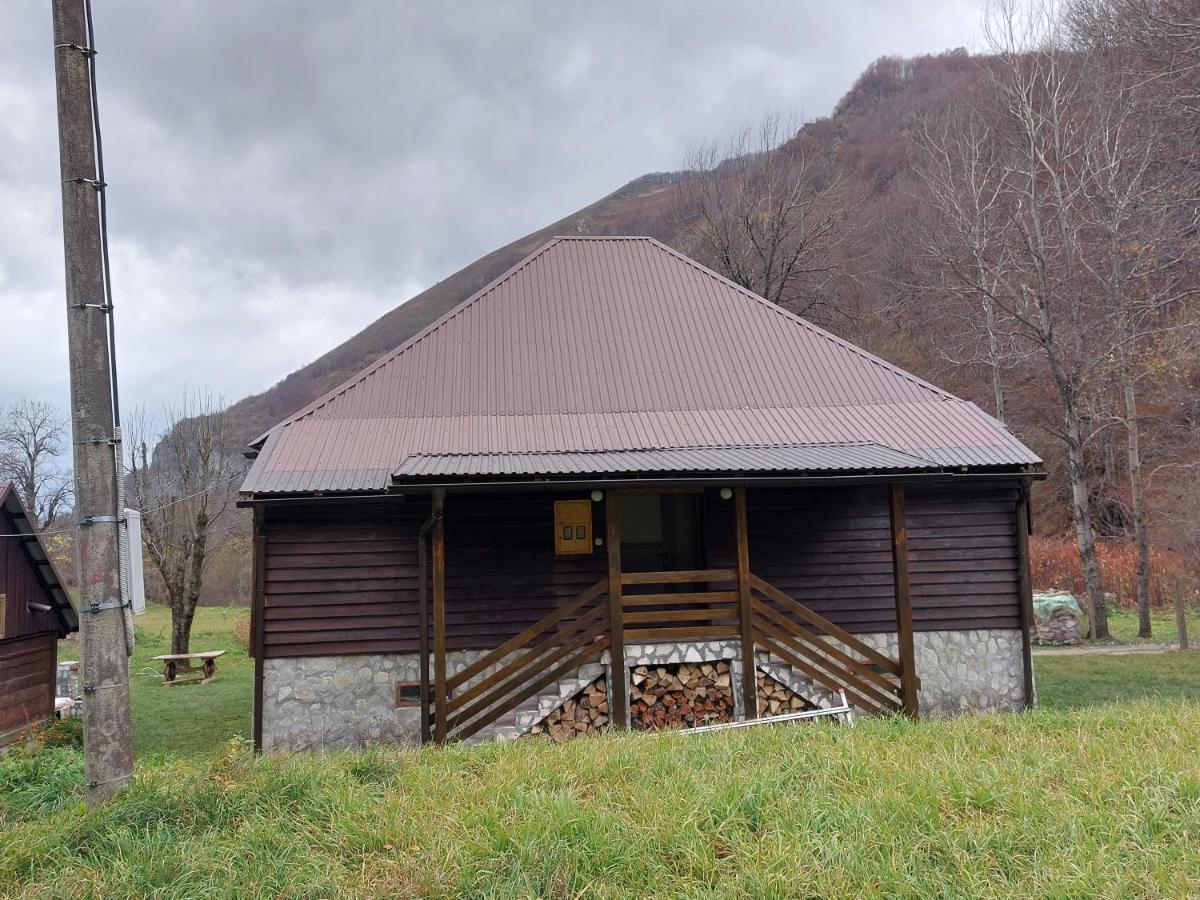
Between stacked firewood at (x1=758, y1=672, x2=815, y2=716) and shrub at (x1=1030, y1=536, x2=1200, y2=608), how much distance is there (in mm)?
15608

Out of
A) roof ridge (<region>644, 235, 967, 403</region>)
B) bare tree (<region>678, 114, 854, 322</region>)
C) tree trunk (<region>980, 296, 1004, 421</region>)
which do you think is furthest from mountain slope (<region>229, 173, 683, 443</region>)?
roof ridge (<region>644, 235, 967, 403</region>)

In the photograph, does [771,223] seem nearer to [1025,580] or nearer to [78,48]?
[1025,580]

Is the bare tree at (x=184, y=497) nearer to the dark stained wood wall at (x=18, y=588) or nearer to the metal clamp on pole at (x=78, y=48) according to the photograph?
the dark stained wood wall at (x=18, y=588)

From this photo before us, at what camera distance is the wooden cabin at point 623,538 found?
966cm

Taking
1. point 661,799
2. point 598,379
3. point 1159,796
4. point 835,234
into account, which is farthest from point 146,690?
point 835,234

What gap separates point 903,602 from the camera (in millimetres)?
9734

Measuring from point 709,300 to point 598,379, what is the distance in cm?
268

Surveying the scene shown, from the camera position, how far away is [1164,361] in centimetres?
1970

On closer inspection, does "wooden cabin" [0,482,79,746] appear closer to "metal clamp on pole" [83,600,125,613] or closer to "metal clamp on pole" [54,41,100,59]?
"metal clamp on pole" [83,600,125,613]

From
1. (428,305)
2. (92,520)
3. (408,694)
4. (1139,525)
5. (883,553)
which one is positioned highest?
(428,305)

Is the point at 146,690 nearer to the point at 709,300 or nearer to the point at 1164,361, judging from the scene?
the point at 709,300

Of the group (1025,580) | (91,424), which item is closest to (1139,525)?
(1025,580)

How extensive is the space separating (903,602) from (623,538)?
4.29 metres

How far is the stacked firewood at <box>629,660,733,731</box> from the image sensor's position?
9875mm
